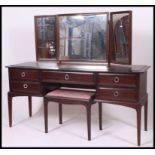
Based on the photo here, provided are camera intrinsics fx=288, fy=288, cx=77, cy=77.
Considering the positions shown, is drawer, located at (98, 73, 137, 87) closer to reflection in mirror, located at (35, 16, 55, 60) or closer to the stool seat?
the stool seat

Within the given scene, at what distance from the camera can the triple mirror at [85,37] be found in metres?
2.74

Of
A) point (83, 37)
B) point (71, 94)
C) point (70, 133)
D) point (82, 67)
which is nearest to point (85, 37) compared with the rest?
point (83, 37)

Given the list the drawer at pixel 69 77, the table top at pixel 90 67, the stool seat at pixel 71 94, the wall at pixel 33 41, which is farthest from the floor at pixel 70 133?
the table top at pixel 90 67

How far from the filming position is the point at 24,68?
9.45 ft

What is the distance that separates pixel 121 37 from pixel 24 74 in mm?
1028

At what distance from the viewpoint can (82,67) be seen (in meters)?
2.79

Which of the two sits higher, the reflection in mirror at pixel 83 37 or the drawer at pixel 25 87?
the reflection in mirror at pixel 83 37

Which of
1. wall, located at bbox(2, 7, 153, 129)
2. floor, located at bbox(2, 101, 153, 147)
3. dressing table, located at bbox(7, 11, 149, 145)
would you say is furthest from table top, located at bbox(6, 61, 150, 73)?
floor, located at bbox(2, 101, 153, 147)

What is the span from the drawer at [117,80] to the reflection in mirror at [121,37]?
27cm

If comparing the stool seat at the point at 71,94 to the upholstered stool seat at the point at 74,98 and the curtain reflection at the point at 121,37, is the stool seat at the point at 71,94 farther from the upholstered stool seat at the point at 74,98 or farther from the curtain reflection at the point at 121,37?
the curtain reflection at the point at 121,37

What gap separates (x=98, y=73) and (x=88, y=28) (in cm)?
56

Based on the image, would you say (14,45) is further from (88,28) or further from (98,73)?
(98,73)

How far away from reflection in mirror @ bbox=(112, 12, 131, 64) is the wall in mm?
305

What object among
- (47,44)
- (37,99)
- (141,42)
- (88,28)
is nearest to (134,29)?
(141,42)
